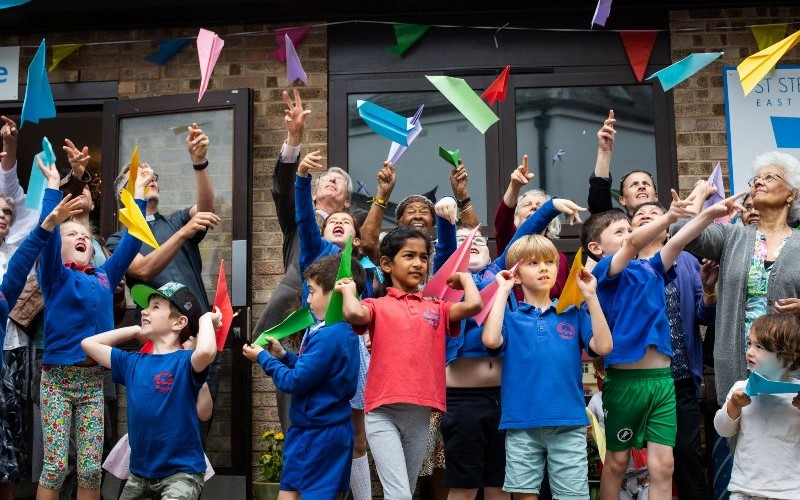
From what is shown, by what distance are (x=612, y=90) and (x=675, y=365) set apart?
2254 millimetres

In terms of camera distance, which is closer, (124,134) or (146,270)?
(146,270)

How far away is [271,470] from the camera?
577 centimetres

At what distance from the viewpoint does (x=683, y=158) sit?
6262mm

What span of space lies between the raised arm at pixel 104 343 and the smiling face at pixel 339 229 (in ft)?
3.65

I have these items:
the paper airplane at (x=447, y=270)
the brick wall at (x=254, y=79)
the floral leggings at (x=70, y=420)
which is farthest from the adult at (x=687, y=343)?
the floral leggings at (x=70, y=420)

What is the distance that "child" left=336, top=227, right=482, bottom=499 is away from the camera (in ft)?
13.1

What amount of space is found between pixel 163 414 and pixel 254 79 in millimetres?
2995

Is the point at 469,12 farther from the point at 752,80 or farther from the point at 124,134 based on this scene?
the point at 124,134

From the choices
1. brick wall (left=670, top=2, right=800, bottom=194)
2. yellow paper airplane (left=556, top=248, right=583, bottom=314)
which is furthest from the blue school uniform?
brick wall (left=670, top=2, right=800, bottom=194)

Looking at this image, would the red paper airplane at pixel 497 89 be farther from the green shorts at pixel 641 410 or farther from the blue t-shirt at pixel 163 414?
the blue t-shirt at pixel 163 414

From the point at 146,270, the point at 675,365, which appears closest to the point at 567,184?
the point at 675,365

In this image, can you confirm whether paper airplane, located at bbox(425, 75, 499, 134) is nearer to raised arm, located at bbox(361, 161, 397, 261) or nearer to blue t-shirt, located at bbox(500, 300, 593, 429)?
raised arm, located at bbox(361, 161, 397, 261)

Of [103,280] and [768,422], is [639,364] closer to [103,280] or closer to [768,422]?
[768,422]

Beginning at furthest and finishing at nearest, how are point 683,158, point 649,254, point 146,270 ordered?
point 683,158, point 146,270, point 649,254
